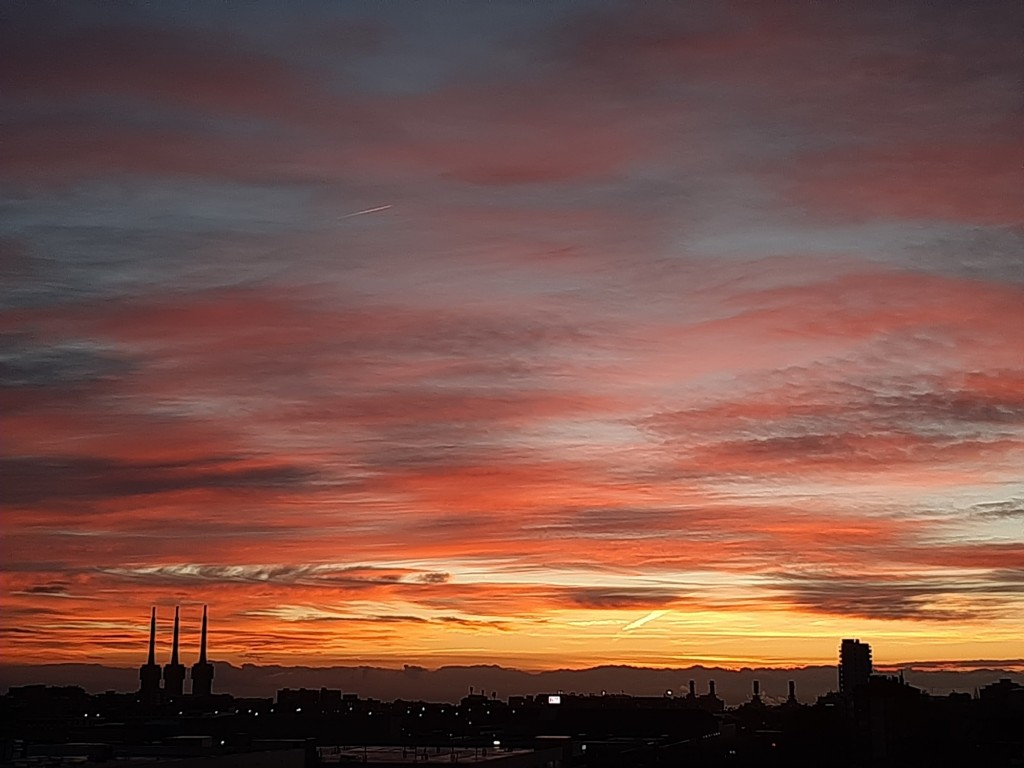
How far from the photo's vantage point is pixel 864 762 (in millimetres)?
117312

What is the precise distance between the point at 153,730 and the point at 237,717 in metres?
45.4

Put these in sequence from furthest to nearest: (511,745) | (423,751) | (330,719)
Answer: (330,719)
(511,745)
(423,751)

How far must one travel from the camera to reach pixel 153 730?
489 feet

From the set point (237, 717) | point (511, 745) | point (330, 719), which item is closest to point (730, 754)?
point (511, 745)

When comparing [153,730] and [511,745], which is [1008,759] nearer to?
[511,745]

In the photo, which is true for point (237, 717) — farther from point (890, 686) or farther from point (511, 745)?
point (890, 686)

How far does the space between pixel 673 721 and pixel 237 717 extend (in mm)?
66109

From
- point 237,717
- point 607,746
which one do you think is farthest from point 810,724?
point 237,717

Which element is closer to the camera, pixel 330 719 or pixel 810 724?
pixel 810 724

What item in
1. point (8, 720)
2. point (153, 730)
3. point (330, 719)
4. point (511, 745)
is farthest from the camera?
point (330, 719)

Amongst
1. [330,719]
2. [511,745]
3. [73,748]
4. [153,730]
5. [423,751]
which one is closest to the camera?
[73,748]

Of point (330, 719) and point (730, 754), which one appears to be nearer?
point (730, 754)

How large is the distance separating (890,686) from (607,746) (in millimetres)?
32012

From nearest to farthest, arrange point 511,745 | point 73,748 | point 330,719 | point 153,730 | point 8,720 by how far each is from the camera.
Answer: point 73,748
point 511,745
point 153,730
point 8,720
point 330,719
